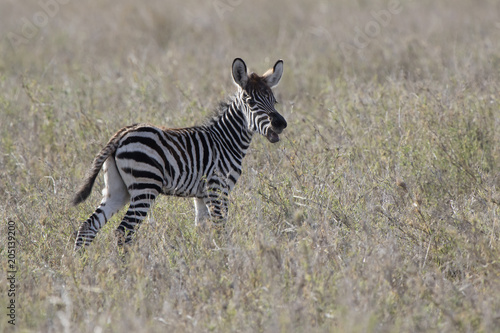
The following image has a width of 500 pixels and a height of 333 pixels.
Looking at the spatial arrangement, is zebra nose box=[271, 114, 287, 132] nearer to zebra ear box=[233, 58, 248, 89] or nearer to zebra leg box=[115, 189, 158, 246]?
zebra ear box=[233, 58, 248, 89]

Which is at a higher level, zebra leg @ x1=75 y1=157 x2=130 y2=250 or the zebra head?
the zebra head

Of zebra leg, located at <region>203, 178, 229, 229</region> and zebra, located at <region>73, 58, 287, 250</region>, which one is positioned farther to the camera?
zebra leg, located at <region>203, 178, 229, 229</region>

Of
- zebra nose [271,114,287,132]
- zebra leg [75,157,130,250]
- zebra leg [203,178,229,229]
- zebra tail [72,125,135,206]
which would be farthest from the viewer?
zebra nose [271,114,287,132]

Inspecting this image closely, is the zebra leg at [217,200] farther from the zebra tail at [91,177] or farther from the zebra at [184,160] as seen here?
the zebra tail at [91,177]

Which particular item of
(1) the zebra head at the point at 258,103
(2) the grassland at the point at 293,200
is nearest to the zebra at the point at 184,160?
(1) the zebra head at the point at 258,103

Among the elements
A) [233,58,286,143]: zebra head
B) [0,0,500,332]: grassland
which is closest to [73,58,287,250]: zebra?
[233,58,286,143]: zebra head

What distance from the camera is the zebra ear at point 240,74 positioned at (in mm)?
6602

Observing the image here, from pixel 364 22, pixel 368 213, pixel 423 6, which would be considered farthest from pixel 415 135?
pixel 423 6

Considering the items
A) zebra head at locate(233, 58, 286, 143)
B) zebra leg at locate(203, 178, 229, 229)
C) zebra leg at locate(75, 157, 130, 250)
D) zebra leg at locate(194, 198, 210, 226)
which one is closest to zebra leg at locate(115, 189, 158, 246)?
zebra leg at locate(75, 157, 130, 250)

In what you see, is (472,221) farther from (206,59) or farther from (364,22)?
(364,22)

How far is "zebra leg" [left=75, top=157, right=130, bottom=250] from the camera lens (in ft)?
19.0

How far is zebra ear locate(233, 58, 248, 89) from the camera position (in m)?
6.60

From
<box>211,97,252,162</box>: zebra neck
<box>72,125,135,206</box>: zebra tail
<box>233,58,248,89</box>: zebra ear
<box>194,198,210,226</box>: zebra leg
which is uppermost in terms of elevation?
<box>233,58,248,89</box>: zebra ear

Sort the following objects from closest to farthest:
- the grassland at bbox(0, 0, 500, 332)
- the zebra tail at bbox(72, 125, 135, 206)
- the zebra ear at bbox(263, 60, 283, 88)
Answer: the grassland at bbox(0, 0, 500, 332) < the zebra tail at bbox(72, 125, 135, 206) < the zebra ear at bbox(263, 60, 283, 88)
